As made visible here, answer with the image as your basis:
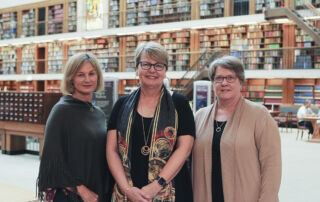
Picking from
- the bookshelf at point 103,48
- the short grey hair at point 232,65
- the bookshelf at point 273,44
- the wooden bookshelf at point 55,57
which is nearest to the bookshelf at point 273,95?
the bookshelf at point 273,44

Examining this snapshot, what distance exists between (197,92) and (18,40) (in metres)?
15.2

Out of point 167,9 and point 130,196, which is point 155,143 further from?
point 167,9

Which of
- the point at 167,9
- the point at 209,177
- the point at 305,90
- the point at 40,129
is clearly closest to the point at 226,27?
the point at 167,9

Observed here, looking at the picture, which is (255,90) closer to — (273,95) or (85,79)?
(273,95)

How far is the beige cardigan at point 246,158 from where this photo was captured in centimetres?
187

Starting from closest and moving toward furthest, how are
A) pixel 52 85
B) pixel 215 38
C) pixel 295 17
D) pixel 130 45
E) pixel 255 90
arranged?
1. pixel 295 17
2. pixel 255 90
3. pixel 215 38
4. pixel 130 45
5. pixel 52 85

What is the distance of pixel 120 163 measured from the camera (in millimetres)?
1889

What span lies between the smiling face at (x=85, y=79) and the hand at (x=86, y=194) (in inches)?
20.0

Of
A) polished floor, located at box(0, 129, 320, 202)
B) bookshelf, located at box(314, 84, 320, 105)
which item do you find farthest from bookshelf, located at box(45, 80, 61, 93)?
polished floor, located at box(0, 129, 320, 202)

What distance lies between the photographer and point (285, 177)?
18.3ft

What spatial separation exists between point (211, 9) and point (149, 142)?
14.6m

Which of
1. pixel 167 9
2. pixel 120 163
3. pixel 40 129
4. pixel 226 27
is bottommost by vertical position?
pixel 40 129

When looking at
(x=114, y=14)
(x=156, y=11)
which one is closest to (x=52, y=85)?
(x=114, y=14)

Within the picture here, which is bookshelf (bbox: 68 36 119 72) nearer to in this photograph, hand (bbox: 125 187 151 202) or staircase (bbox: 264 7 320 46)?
staircase (bbox: 264 7 320 46)
